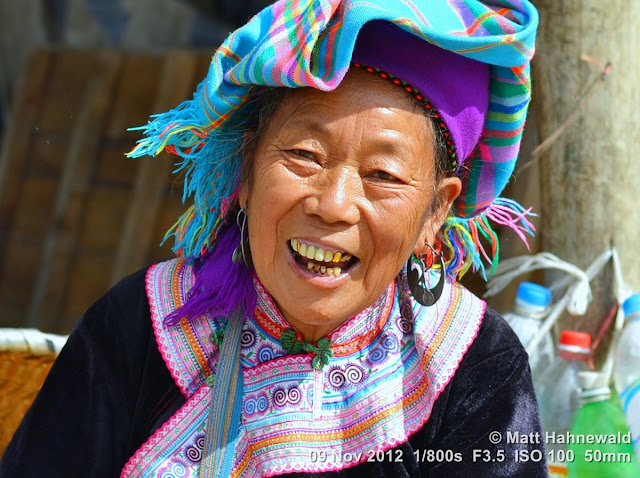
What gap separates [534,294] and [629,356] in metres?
0.34

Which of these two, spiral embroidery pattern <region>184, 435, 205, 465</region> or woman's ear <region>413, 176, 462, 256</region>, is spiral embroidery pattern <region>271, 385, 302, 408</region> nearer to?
spiral embroidery pattern <region>184, 435, 205, 465</region>

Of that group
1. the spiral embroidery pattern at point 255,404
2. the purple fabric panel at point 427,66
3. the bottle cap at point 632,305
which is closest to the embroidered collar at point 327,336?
the spiral embroidery pattern at point 255,404

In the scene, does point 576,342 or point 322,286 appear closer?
point 322,286

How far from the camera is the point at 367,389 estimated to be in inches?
78.7

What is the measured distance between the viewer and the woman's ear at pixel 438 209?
6.48ft

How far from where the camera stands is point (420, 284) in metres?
2.05

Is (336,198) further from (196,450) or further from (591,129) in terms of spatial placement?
(591,129)

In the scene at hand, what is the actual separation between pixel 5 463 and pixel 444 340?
3.79 feet

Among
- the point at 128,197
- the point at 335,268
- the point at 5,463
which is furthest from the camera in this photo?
the point at 128,197

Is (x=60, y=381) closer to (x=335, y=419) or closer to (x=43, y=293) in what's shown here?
(x=335, y=419)

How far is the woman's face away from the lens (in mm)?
1761

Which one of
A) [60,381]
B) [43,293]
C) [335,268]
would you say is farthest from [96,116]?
[335,268]

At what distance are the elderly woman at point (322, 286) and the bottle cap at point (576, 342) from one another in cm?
45

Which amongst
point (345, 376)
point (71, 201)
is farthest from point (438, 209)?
point (71, 201)
